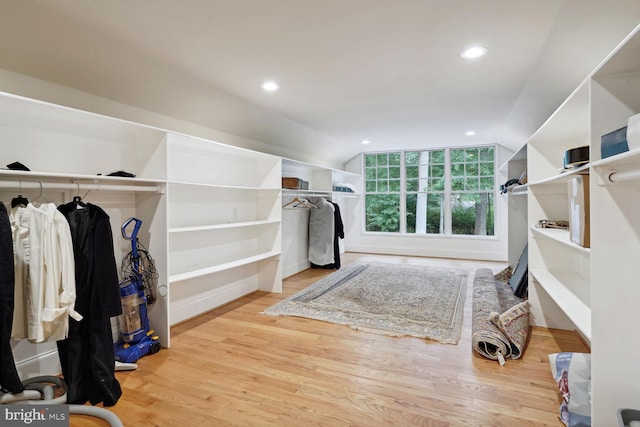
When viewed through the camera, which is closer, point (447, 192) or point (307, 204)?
point (307, 204)

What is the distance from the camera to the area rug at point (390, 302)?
3168 mm

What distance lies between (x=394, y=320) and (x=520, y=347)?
3.61 feet

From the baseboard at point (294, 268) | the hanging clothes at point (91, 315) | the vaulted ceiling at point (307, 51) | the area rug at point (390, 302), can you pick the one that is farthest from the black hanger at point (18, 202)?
the baseboard at point (294, 268)

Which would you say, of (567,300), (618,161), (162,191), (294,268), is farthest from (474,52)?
(294,268)

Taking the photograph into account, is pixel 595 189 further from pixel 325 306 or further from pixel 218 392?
pixel 325 306

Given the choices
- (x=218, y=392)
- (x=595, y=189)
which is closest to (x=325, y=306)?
(x=218, y=392)

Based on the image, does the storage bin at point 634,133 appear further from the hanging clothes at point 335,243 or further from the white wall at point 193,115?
the hanging clothes at point 335,243

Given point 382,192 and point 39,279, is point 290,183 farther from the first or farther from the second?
point 382,192

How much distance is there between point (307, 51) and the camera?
260cm

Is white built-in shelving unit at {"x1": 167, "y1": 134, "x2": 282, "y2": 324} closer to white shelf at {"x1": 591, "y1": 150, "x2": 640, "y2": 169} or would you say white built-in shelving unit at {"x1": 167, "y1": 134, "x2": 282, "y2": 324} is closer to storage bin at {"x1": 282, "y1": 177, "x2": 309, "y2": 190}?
storage bin at {"x1": 282, "y1": 177, "x2": 309, "y2": 190}

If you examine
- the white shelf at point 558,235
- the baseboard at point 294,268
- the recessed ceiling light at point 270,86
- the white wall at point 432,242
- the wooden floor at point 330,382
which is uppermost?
the recessed ceiling light at point 270,86

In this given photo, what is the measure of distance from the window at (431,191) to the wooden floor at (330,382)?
428 centimetres

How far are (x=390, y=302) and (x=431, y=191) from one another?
4162 millimetres

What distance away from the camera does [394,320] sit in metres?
3.31
